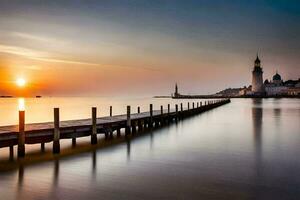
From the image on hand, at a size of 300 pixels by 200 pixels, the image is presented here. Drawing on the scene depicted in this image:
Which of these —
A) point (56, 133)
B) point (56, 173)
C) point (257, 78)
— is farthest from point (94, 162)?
point (257, 78)

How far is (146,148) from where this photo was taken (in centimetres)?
1582

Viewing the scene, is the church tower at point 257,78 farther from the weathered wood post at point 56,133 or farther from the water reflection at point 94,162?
the weathered wood post at point 56,133

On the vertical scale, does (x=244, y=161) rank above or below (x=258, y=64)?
below

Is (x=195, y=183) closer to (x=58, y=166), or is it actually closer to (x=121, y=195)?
(x=121, y=195)

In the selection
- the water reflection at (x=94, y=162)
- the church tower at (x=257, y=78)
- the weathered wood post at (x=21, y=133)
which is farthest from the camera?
the church tower at (x=257, y=78)

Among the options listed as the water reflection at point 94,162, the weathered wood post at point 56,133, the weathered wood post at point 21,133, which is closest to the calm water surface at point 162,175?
the water reflection at point 94,162

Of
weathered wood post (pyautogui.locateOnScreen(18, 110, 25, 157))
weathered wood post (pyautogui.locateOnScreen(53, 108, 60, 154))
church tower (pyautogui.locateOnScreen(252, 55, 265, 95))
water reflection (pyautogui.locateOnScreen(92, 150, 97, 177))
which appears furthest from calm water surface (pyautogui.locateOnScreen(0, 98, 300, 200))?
church tower (pyautogui.locateOnScreen(252, 55, 265, 95))

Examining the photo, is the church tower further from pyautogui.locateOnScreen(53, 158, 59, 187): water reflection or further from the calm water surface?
pyautogui.locateOnScreen(53, 158, 59, 187): water reflection

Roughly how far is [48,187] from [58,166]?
2593 mm

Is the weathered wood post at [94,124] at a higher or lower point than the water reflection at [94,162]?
higher

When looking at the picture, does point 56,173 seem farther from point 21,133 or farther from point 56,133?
point 56,133

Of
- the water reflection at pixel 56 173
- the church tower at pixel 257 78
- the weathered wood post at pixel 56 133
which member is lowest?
the water reflection at pixel 56 173

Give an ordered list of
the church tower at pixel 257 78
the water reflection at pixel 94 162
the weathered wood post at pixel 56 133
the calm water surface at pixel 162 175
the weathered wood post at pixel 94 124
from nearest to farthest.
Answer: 1. the calm water surface at pixel 162 175
2. the water reflection at pixel 94 162
3. the weathered wood post at pixel 56 133
4. the weathered wood post at pixel 94 124
5. the church tower at pixel 257 78

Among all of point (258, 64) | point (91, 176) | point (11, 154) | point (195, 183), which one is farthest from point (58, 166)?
point (258, 64)
